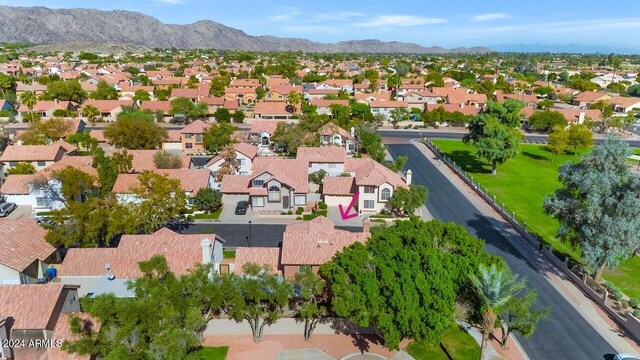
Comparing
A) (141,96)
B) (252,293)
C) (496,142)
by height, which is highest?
(141,96)

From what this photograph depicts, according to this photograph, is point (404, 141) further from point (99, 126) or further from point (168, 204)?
point (99, 126)

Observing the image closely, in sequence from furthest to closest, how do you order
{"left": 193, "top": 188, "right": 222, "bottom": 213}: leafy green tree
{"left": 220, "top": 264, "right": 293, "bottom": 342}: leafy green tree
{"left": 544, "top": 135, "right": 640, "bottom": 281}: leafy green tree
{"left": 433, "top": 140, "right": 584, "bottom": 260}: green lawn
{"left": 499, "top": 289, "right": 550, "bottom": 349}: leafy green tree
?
{"left": 193, "top": 188, "right": 222, "bottom": 213}: leafy green tree → {"left": 433, "top": 140, "right": 584, "bottom": 260}: green lawn → {"left": 544, "top": 135, "right": 640, "bottom": 281}: leafy green tree → {"left": 499, "top": 289, "right": 550, "bottom": 349}: leafy green tree → {"left": 220, "top": 264, "right": 293, "bottom": 342}: leafy green tree

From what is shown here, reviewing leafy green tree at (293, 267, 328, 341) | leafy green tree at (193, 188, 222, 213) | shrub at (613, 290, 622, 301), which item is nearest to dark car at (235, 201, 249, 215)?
leafy green tree at (193, 188, 222, 213)

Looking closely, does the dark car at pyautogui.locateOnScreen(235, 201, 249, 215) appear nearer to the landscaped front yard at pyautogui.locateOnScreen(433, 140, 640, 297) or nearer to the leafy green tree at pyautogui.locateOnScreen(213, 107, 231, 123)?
the landscaped front yard at pyautogui.locateOnScreen(433, 140, 640, 297)

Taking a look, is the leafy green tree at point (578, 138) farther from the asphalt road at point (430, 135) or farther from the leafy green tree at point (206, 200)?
the leafy green tree at point (206, 200)

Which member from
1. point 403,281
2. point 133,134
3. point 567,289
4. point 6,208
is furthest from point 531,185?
point 6,208

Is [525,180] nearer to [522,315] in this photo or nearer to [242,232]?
[522,315]

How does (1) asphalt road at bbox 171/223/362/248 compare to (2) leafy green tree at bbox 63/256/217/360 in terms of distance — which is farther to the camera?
(1) asphalt road at bbox 171/223/362/248

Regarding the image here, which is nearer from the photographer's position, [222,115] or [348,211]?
[348,211]
